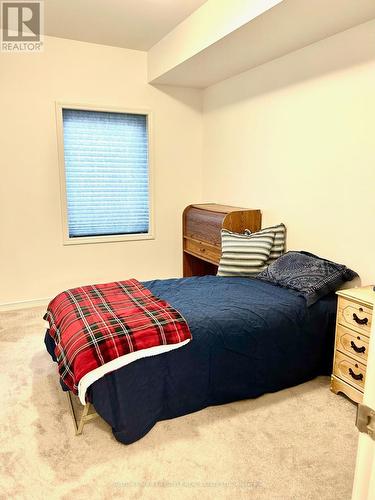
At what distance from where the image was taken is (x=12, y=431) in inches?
78.6

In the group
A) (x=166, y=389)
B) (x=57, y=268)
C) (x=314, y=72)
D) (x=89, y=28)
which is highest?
(x=89, y=28)

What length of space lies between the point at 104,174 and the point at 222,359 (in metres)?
2.61

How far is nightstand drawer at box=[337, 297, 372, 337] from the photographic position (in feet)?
6.86

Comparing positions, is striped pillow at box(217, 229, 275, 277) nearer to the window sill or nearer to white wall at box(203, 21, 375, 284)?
white wall at box(203, 21, 375, 284)

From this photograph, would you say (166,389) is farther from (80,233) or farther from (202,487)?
(80,233)

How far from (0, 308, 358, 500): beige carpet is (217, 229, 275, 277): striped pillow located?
1022 millimetres

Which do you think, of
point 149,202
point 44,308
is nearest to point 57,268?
point 44,308

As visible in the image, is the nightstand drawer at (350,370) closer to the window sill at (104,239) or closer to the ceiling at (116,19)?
the window sill at (104,239)

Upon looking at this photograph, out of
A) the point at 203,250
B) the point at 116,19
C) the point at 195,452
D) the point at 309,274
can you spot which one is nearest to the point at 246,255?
the point at 309,274

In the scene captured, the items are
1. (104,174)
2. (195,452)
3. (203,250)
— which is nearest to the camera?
(195,452)

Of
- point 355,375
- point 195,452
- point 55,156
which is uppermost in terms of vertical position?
point 55,156

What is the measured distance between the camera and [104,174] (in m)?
3.99

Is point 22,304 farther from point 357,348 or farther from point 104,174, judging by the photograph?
point 357,348

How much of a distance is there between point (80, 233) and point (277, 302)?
2.43m
